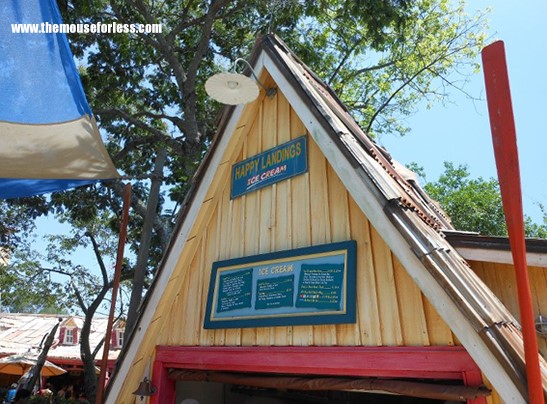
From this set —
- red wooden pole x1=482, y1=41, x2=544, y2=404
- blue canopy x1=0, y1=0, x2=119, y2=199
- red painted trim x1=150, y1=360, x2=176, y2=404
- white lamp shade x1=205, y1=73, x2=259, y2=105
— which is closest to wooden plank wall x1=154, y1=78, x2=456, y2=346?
red painted trim x1=150, y1=360, x2=176, y2=404

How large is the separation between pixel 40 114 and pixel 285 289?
3.02 meters

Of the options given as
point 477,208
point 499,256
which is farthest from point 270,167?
point 477,208

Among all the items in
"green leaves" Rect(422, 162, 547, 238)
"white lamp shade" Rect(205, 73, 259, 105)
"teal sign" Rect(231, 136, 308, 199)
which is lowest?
"teal sign" Rect(231, 136, 308, 199)

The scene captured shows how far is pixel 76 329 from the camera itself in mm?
28750

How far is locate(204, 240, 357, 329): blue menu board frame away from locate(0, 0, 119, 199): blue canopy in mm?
1732

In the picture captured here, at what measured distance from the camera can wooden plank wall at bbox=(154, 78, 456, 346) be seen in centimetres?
Result: 305

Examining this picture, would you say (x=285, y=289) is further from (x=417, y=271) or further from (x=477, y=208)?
(x=477, y=208)

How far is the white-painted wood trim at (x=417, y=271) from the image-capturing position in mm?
2186

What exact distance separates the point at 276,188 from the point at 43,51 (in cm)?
288

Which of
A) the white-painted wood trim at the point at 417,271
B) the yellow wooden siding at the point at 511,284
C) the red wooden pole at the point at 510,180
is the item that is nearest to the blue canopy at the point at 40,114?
the white-painted wood trim at the point at 417,271

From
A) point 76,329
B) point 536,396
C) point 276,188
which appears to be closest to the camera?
point 536,396

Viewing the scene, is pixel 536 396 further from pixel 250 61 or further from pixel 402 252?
pixel 250 61

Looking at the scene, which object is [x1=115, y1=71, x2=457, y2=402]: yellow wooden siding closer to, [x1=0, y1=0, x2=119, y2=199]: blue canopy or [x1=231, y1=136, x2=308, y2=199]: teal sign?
[x1=231, y1=136, x2=308, y2=199]: teal sign

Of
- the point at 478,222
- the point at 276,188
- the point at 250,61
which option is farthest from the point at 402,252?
the point at 478,222
